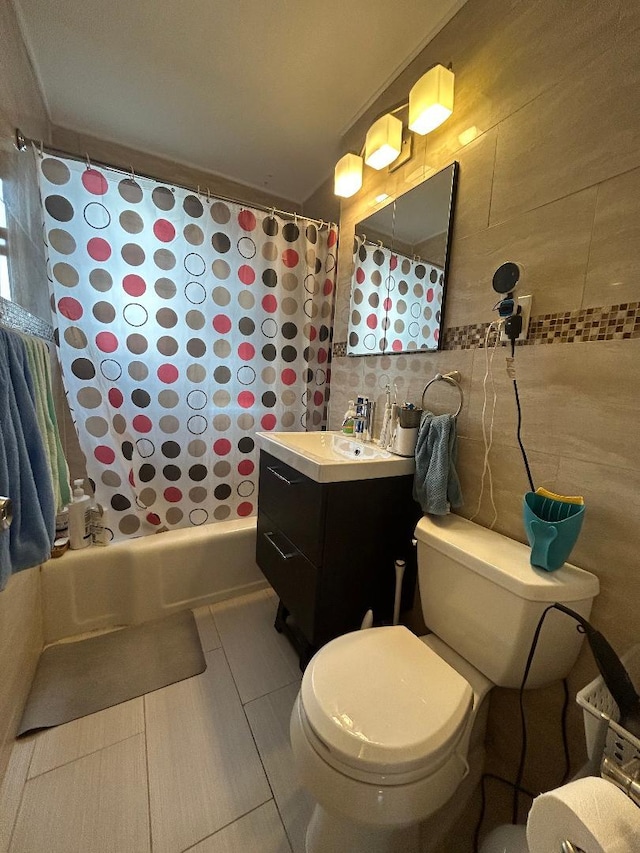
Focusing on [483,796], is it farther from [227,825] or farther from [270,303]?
[270,303]

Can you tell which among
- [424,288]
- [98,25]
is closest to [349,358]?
[424,288]

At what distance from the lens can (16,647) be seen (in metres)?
1.11

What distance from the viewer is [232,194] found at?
2.05 m

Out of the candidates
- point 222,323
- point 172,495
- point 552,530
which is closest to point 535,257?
point 552,530

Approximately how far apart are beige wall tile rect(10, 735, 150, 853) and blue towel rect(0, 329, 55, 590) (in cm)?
70

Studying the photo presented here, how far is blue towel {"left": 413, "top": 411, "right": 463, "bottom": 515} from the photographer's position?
3.56ft

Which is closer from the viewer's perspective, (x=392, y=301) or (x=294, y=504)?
(x=294, y=504)

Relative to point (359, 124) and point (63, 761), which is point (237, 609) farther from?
point (359, 124)

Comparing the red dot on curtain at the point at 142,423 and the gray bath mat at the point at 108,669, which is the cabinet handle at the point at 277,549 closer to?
the gray bath mat at the point at 108,669

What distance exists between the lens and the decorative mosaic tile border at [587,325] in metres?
0.78

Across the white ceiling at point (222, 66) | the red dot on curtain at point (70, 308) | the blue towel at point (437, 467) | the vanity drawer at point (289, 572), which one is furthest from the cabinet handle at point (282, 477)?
the white ceiling at point (222, 66)

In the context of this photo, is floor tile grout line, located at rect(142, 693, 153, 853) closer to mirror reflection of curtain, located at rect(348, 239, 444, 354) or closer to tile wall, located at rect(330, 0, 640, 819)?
tile wall, located at rect(330, 0, 640, 819)

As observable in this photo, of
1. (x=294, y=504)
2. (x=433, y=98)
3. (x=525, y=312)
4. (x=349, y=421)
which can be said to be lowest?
(x=294, y=504)

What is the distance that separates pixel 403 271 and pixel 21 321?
1.44 m
